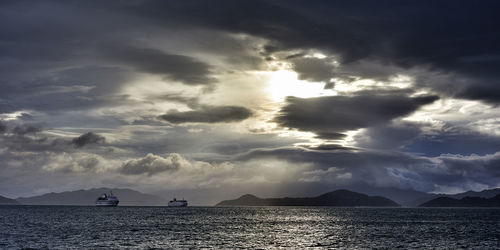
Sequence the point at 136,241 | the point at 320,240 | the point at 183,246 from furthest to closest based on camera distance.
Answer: the point at 320,240 < the point at 136,241 < the point at 183,246

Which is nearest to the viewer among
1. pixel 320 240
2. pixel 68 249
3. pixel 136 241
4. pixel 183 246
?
pixel 68 249

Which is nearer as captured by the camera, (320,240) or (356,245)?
(356,245)

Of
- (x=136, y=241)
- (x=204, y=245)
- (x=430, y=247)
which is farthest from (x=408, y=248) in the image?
(x=136, y=241)

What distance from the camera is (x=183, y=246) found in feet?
321

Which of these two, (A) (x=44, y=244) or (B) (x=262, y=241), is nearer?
(A) (x=44, y=244)

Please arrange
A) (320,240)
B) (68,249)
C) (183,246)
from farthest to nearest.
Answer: (320,240), (183,246), (68,249)

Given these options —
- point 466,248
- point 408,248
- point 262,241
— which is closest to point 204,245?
point 262,241

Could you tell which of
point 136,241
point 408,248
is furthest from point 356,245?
point 136,241

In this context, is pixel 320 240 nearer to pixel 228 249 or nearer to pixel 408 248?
pixel 408 248

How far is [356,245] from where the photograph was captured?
103 meters

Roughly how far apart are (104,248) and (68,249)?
7141 mm

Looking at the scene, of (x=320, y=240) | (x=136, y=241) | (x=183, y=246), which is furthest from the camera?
(x=320, y=240)

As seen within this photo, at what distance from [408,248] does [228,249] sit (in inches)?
1579

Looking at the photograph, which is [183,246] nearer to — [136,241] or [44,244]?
[136,241]
